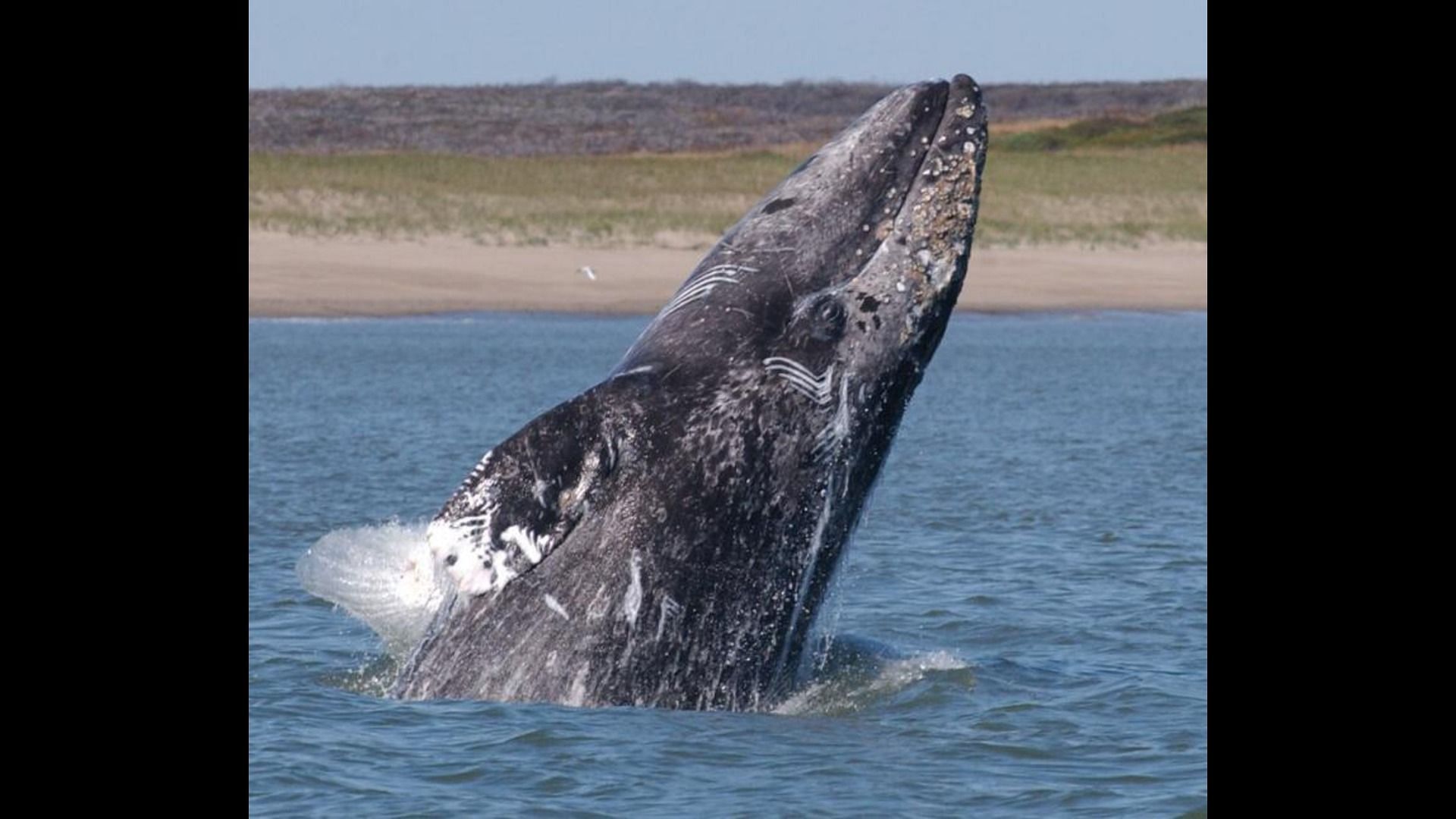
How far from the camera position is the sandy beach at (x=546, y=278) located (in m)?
37.2

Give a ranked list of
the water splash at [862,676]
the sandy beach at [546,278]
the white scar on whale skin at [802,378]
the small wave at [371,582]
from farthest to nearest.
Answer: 1. the sandy beach at [546,278]
2. the water splash at [862,676]
3. the small wave at [371,582]
4. the white scar on whale skin at [802,378]

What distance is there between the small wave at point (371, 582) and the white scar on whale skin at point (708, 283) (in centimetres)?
121

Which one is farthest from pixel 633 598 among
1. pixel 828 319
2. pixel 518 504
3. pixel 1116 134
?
pixel 1116 134

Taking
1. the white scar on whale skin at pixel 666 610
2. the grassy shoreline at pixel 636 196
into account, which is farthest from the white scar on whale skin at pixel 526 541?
the grassy shoreline at pixel 636 196

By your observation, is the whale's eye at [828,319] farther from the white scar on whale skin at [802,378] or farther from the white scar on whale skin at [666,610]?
the white scar on whale skin at [666,610]

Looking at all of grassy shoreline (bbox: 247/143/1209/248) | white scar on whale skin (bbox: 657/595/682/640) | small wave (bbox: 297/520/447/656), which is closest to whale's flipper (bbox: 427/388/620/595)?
white scar on whale skin (bbox: 657/595/682/640)

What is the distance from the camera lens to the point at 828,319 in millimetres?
7156

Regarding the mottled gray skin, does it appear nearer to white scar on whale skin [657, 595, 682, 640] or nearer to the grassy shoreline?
white scar on whale skin [657, 595, 682, 640]
